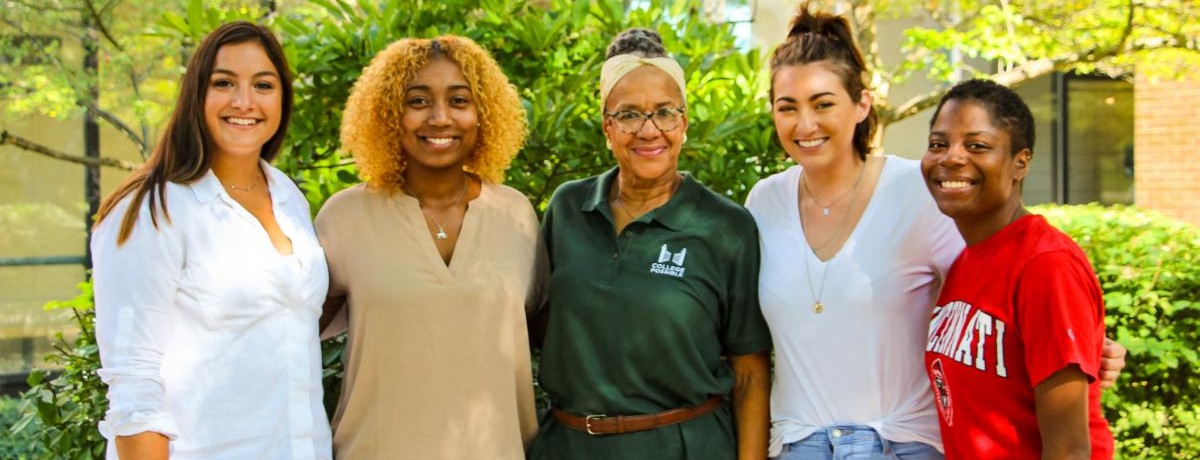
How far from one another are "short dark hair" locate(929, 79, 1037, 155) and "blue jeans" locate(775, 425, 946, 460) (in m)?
0.88

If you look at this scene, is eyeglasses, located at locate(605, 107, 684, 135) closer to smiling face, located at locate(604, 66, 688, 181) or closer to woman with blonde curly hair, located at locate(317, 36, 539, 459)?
smiling face, located at locate(604, 66, 688, 181)

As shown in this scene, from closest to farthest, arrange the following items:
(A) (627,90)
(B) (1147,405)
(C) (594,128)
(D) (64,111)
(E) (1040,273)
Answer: (E) (1040,273) < (A) (627,90) < (C) (594,128) < (B) (1147,405) < (D) (64,111)

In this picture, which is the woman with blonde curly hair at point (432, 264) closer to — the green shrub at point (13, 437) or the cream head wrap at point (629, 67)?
the cream head wrap at point (629, 67)

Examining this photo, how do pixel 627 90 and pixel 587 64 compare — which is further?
pixel 587 64

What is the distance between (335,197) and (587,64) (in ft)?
4.36

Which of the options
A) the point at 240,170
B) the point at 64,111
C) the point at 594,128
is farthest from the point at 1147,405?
the point at 64,111

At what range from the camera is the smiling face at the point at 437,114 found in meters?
3.49

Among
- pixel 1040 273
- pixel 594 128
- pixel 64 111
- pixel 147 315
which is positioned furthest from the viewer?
pixel 64 111

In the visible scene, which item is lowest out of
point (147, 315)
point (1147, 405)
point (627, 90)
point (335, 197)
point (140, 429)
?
point (1147, 405)

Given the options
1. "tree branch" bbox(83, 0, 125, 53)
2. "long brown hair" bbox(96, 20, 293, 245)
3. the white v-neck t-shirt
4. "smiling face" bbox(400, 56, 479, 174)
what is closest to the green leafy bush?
"long brown hair" bbox(96, 20, 293, 245)

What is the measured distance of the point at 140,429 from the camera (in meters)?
2.85

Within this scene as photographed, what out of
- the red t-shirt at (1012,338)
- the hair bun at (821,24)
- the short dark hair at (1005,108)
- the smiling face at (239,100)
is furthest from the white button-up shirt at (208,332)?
the short dark hair at (1005,108)

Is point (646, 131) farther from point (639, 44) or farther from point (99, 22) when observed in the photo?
point (99, 22)

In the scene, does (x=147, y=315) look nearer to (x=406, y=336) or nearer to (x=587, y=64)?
(x=406, y=336)
